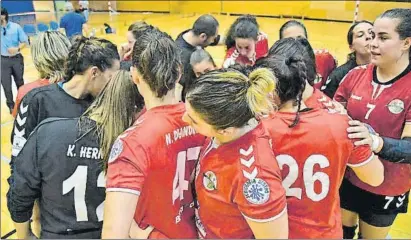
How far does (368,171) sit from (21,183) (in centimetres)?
150

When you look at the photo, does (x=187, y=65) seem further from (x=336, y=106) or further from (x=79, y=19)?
(x=79, y=19)

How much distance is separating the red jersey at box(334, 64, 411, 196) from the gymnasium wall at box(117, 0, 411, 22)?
1219cm

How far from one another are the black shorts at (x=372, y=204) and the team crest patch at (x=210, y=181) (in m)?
1.28

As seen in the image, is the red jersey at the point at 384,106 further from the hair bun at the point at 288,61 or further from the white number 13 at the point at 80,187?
the white number 13 at the point at 80,187

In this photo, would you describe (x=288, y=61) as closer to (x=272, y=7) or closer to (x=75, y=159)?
(x=75, y=159)

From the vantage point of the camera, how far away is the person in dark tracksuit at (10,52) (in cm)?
609

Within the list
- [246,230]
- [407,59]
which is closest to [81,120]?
[246,230]

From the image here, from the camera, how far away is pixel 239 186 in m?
1.33

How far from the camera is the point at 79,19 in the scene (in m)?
7.14

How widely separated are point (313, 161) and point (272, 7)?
15.6m

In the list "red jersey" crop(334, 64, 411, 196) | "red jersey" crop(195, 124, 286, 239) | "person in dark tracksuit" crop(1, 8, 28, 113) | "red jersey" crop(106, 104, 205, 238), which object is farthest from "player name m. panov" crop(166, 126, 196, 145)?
"person in dark tracksuit" crop(1, 8, 28, 113)

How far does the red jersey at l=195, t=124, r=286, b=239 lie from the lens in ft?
4.26

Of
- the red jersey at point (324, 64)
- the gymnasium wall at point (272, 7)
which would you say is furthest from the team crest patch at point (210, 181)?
the gymnasium wall at point (272, 7)

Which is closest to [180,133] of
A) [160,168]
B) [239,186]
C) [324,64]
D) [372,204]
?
[160,168]
